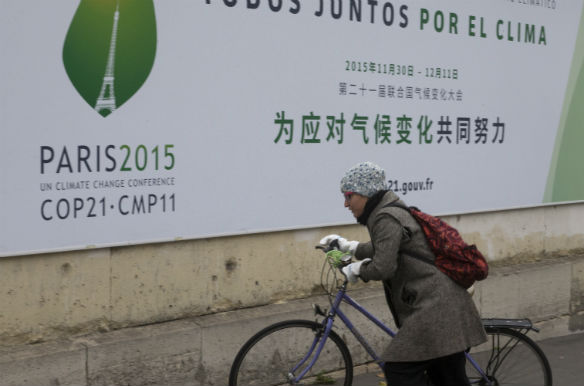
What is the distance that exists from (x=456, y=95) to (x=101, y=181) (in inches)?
123

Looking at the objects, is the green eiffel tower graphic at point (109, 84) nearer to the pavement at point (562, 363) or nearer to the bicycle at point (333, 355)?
the bicycle at point (333, 355)

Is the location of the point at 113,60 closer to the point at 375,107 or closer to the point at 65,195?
the point at 65,195

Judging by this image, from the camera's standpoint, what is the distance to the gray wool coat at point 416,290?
376 centimetres

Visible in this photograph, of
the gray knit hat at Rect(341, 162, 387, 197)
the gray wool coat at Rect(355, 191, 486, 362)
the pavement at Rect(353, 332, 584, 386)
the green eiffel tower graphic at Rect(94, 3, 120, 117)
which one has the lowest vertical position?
the pavement at Rect(353, 332, 584, 386)

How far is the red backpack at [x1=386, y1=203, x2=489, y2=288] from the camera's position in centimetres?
379

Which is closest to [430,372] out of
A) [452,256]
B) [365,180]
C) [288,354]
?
[452,256]

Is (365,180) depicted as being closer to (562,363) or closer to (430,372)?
(430,372)

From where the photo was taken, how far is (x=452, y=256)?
3793 mm

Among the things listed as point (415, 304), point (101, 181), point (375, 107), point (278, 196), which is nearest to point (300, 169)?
point (278, 196)

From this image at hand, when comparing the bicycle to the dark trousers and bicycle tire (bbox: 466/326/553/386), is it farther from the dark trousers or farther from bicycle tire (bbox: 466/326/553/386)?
the dark trousers

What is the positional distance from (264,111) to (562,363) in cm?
307

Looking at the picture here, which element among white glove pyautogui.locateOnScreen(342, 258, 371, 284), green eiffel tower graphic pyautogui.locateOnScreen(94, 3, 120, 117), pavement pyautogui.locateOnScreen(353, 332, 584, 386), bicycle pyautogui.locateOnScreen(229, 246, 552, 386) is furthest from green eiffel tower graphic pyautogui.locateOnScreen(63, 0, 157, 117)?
pavement pyautogui.locateOnScreen(353, 332, 584, 386)

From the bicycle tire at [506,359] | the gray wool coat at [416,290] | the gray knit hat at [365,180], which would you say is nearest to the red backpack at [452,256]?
the gray wool coat at [416,290]

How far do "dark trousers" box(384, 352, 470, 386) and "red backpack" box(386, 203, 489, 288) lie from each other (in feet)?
1.40
